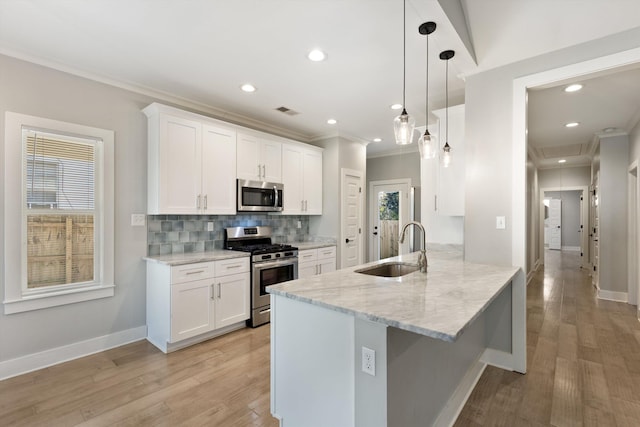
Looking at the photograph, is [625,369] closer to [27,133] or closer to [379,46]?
[379,46]

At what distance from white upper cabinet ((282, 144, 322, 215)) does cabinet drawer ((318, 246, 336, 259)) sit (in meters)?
0.64

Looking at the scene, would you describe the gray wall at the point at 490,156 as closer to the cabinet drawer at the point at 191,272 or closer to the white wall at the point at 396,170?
the cabinet drawer at the point at 191,272

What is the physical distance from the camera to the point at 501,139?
8.21ft

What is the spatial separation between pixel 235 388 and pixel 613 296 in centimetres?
570

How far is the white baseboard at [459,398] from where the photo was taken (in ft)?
5.89

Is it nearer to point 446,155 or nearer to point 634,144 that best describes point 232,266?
point 446,155

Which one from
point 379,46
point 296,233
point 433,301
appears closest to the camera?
point 433,301

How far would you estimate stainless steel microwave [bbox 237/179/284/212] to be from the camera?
12.3 ft

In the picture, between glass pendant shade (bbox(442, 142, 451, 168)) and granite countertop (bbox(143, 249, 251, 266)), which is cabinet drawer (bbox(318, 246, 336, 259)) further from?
glass pendant shade (bbox(442, 142, 451, 168))

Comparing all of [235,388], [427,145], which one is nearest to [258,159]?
[427,145]

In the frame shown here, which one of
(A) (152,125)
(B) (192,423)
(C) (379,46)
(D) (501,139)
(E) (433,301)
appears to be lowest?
(B) (192,423)

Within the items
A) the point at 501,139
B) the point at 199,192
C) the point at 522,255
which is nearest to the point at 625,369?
the point at 522,255

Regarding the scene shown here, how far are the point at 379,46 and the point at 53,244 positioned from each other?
3.30 m

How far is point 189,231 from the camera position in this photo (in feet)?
11.6
